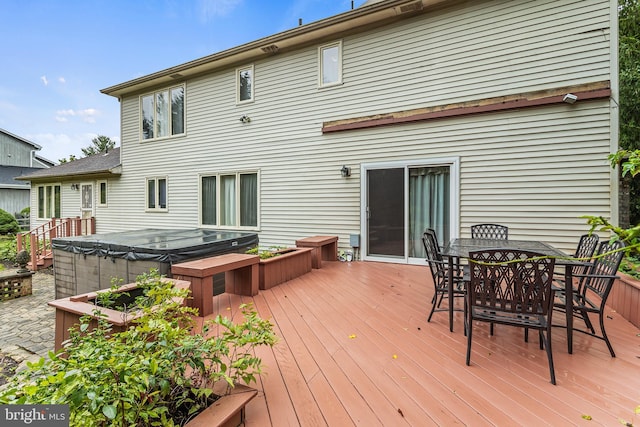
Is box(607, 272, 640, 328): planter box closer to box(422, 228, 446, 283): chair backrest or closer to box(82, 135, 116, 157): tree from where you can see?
box(422, 228, 446, 283): chair backrest

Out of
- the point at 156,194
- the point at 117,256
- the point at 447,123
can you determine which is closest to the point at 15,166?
the point at 156,194

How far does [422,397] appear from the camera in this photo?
6.66 feet

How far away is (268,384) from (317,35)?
7.02 metres

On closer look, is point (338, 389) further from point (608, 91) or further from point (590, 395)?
point (608, 91)

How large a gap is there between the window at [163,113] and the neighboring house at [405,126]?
19 cm

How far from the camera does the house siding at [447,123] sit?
4.99 meters

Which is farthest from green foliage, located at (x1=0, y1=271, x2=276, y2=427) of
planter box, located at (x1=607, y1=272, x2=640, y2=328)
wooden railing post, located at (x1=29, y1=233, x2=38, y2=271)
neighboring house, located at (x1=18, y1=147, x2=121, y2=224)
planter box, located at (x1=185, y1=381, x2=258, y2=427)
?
neighboring house, located at (x1=18, y1=147, x2=121, y2=224)

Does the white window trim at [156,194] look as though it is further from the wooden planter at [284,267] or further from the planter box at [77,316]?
the planter box at [77,316]

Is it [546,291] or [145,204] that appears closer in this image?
[546,291]

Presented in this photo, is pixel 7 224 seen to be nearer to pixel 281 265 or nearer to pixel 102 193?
pixel 102 193

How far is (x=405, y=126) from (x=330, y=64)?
238 centimetres

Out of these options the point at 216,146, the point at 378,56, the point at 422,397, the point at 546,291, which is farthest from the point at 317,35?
the point at 422,397

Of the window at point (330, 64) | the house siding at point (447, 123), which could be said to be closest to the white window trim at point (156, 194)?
the house siding at point (447, 123)

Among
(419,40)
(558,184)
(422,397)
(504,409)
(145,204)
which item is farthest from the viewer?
(145,204)
